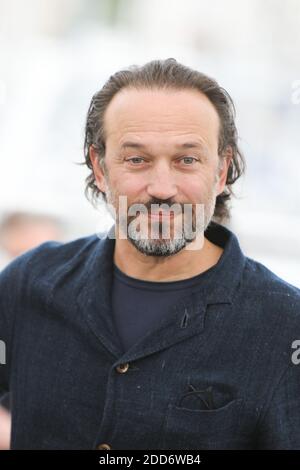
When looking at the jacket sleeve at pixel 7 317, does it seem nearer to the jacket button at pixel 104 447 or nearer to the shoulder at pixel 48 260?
the shoulder at pixel 48 260

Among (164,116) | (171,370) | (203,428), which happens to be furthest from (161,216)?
(203,428)

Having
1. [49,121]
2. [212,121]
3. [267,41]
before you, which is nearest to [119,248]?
[212,121]

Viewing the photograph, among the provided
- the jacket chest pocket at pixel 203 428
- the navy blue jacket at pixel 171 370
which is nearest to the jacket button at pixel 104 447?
the navy blue jacket at pixel 171 370

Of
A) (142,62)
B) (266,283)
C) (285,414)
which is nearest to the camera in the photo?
(285,414)

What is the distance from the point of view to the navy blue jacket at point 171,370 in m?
1.51

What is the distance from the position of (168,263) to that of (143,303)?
11 centimetres

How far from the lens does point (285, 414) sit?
149 centimetres

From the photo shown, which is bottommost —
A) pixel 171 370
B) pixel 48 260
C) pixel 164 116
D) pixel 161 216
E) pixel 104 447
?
pixel 104 447

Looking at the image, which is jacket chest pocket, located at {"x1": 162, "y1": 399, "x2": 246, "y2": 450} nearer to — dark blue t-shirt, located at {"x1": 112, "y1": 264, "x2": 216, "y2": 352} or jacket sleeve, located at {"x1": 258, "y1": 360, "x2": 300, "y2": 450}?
jacket sleeve, located at {"x1": 258, "y1": 360, "x2": 300, "y2": 450}

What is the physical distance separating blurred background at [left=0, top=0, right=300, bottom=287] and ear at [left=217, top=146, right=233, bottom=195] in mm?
1134

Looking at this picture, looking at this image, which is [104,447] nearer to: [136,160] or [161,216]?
[161,216]

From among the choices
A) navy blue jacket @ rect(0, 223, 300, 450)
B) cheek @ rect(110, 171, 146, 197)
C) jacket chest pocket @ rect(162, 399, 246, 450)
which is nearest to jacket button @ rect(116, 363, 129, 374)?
navy blue jacket @ rect(0, 223, 300, 450)

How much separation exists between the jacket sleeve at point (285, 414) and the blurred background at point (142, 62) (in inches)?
57.8
